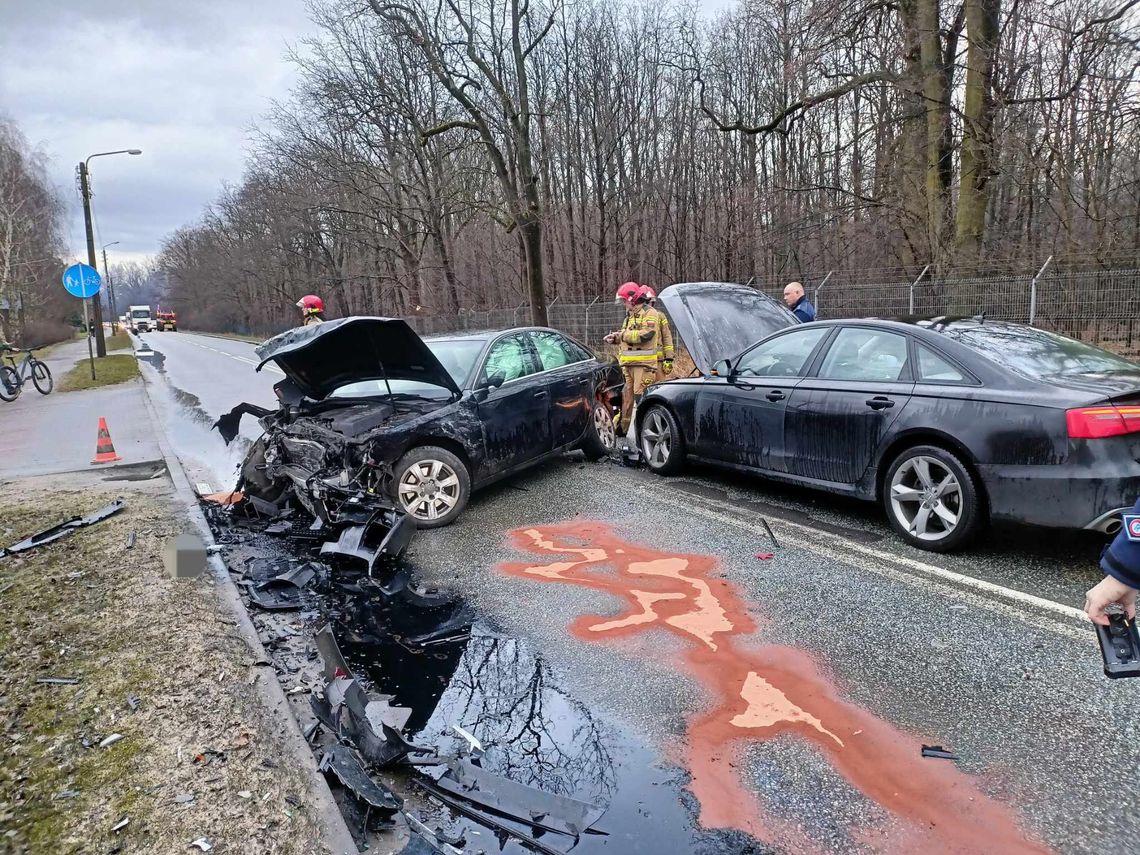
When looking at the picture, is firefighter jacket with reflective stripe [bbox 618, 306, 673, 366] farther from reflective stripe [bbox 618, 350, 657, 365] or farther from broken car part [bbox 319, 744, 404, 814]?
broken car part [bbox 319, 744, 404, 814]

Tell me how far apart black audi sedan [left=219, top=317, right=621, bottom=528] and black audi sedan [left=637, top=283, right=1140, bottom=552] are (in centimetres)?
157

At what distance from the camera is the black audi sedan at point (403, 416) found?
545 cm

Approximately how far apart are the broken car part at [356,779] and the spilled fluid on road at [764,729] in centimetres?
110

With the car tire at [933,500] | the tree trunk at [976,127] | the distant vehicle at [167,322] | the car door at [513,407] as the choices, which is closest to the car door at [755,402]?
the car tire at [933,500]

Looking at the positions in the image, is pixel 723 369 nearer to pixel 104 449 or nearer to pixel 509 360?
pixel 509 360

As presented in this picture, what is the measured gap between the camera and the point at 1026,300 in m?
11.7

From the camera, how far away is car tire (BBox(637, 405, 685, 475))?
22.8ft

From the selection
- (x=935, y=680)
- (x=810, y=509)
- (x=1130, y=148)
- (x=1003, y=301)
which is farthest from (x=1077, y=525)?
(x=1130, y=148)

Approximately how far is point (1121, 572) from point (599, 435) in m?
6.26

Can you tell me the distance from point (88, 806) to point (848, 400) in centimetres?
484

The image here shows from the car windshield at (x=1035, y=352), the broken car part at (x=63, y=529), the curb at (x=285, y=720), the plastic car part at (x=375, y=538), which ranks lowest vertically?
the curb at (x=285, y=720)

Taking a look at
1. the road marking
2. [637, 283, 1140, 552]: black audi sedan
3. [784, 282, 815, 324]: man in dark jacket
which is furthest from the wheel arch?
[784, 282, 815, 324]: man in dark jacket

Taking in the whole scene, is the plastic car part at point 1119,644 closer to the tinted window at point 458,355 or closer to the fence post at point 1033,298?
the tinted window at point 458,355

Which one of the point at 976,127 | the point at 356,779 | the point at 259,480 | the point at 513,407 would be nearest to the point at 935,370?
the point at 513,407
